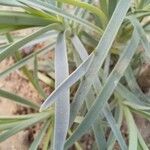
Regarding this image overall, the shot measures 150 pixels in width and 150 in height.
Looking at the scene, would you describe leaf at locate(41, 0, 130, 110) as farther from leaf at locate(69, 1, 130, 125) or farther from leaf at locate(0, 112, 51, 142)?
leaf at locate(0, 112, 51, 142)

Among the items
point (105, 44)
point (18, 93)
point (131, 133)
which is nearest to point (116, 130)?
point (131, 133)

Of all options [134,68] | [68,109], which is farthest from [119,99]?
[68,109]

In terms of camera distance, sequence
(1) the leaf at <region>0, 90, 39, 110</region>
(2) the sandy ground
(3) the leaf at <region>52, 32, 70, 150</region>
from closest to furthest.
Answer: (3) the leaf at <region>52, 32, 70, 150</region> → (1) the leaf at <region>0, 90, 39, 110</region> → (2) the sandy ground

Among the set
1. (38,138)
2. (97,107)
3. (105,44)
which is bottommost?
(38,138)

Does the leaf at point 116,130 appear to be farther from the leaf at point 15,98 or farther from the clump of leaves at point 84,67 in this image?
the leaf at point 15,98

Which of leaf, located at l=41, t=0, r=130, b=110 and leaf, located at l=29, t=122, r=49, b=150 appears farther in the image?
leaf, located at l=29, t=122, r=49, b=150

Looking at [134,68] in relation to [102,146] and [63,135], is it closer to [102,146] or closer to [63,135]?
[102,146]

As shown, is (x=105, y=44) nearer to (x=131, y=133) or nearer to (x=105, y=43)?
(x=105, y=43)

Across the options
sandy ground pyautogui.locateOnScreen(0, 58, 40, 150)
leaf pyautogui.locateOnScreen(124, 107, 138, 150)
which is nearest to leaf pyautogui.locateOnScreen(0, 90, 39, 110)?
sandy ground pyautogui.locateOnScreen(0, 58, 40, 150)
